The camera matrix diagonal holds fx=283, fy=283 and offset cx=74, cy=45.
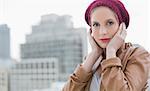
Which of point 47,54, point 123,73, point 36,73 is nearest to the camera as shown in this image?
point 123,73

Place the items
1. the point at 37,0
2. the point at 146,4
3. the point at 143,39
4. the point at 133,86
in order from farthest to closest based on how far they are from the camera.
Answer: the point at 37,0
the point at 146,4
the point at 143,39
the point at 133,86

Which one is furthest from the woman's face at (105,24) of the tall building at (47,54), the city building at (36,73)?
the tall building at (47,54)

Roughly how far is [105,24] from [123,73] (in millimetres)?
120

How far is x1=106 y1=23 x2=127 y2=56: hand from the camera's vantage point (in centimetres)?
63

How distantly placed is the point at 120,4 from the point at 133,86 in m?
0.19

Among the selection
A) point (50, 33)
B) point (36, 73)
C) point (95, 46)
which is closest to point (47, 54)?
point (50, 33)

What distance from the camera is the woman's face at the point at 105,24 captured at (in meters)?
0.65

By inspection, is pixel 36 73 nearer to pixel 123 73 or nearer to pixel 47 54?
pixel 47 54

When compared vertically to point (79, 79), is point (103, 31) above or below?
above

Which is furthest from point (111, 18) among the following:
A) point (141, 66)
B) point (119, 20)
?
point (141, 66)

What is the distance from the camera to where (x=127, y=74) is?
0.61 meters

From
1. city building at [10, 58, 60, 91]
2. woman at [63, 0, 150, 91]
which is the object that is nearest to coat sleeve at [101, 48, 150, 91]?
woman at [63, 0, 150, 91]

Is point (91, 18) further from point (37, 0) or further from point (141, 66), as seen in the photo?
point (37, 0)

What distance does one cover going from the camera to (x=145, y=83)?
62cm
